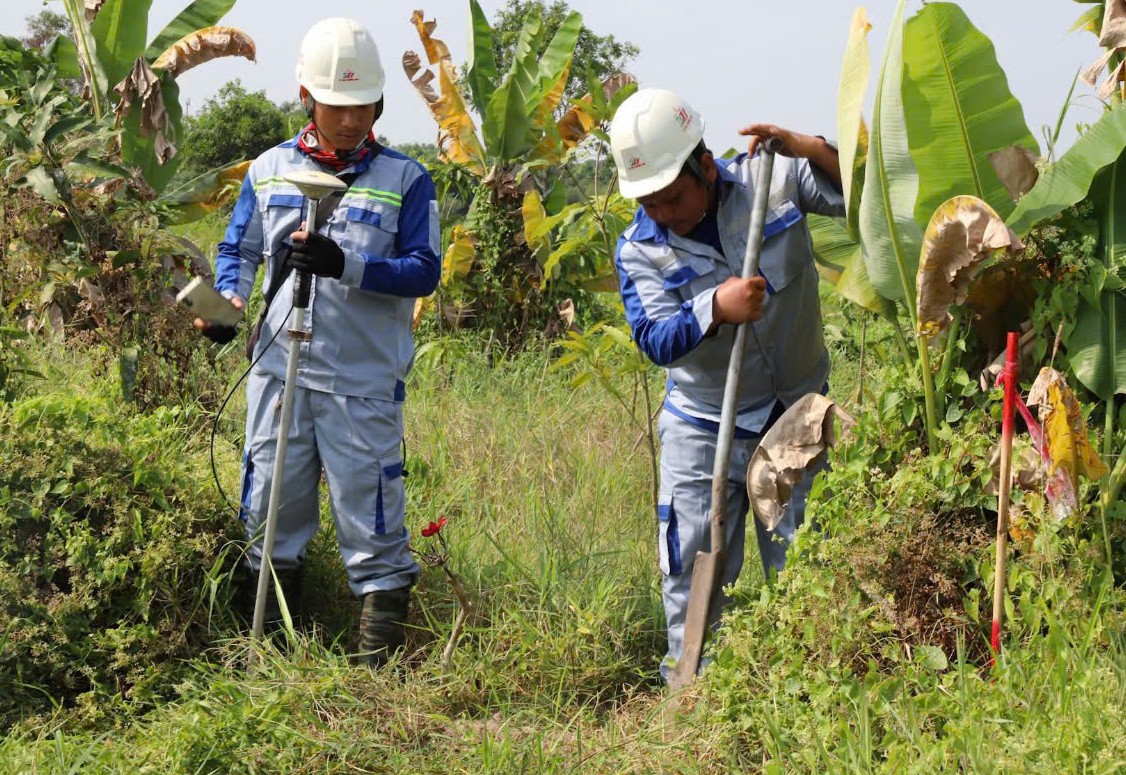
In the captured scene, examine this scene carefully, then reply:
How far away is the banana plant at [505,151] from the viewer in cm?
898

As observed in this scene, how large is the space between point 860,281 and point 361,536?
1868 mm

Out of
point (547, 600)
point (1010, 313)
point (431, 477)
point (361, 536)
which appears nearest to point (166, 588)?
point (361, 536)

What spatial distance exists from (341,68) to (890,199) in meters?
1.85

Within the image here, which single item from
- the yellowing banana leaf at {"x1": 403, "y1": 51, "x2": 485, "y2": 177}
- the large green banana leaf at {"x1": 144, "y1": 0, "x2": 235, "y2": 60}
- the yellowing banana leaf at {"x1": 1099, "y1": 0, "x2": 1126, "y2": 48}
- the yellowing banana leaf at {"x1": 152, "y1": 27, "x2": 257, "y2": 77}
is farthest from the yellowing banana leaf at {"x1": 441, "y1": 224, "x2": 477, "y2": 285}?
the yellowing banana leaf at {"x1": 1099, "y1": 0, "x2": 1126, "y2": 48}

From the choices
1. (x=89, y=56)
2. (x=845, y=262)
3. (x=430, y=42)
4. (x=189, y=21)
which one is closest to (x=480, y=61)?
(x=430, y=42)

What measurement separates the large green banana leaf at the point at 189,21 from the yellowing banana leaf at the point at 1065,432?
6914 mm

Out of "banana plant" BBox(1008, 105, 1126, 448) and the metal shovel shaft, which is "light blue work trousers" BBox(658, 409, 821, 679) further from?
the metal shovel shaft

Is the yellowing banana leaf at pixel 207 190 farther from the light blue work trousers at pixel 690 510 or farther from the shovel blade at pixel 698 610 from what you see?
the shovel blade at pixel 698 610

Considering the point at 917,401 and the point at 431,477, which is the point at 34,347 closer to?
the point at 431,477

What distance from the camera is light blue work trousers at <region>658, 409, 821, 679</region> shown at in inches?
172

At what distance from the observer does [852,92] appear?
380 cm

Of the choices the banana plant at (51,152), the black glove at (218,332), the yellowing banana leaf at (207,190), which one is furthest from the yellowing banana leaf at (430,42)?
the black glove at (218,332)

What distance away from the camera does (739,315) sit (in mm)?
3959

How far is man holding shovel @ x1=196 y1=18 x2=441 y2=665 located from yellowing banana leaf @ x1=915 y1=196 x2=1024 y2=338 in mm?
1667
